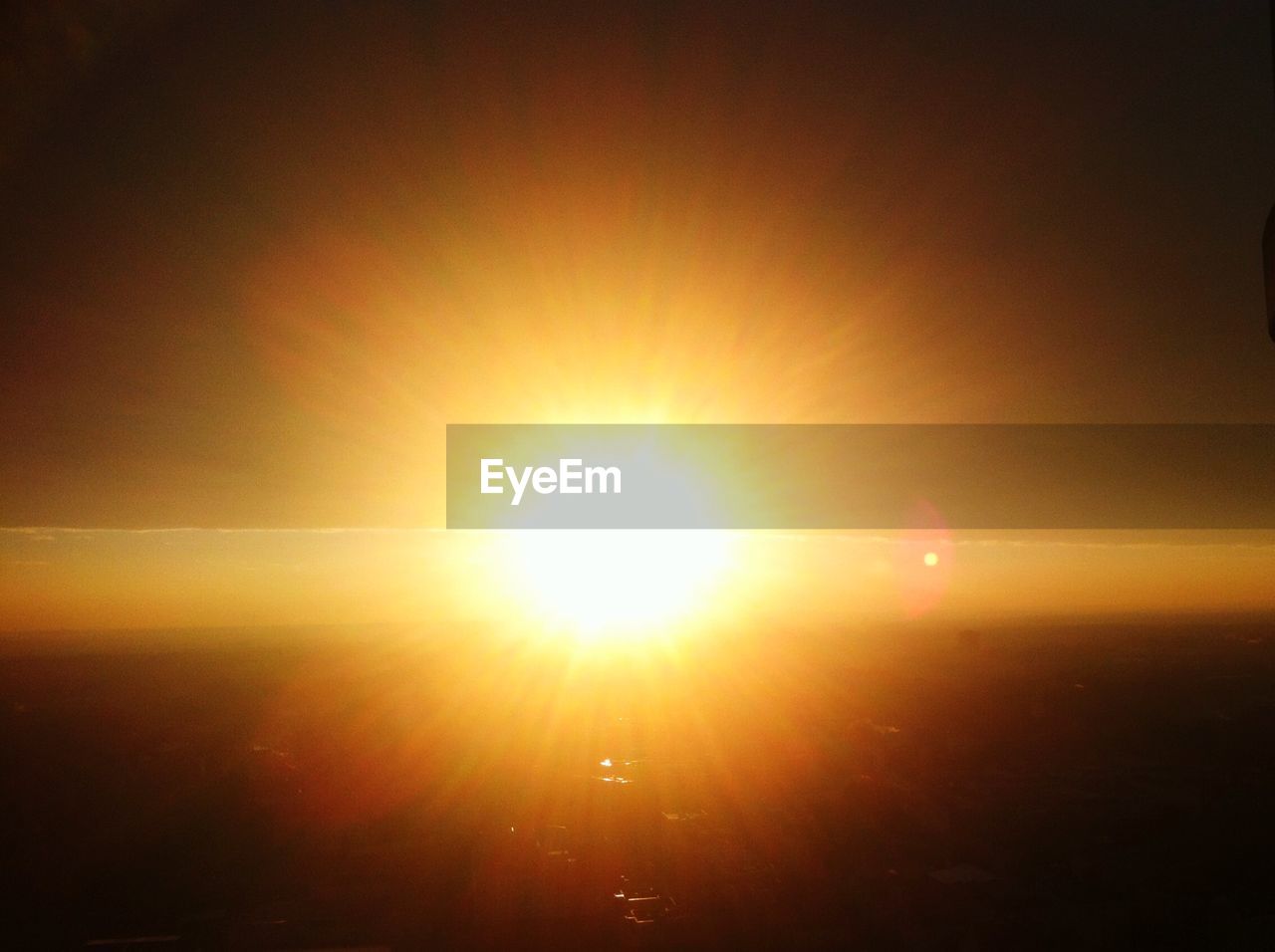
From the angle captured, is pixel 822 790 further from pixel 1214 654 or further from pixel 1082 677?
pixel 1214 654

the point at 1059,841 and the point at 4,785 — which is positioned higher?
the point at 4,785

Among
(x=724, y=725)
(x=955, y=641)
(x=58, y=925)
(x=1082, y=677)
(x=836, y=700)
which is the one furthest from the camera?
(x=955, y=641)

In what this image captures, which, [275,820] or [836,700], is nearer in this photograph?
[275,820]

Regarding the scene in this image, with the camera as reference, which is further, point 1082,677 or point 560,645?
point 560,645

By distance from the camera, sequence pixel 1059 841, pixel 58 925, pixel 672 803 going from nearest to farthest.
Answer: pixel 58 925 < pixel 1059 841 < pixel 672 803

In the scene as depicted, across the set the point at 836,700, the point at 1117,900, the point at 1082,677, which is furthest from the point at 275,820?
the point at 1082,677

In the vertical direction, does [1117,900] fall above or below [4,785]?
below

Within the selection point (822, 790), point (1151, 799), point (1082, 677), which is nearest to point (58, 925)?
point (822, 790)

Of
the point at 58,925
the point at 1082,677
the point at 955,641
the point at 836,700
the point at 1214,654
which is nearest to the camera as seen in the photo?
the point at 58,925

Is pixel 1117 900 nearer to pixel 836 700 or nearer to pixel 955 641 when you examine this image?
pixel 836 700
